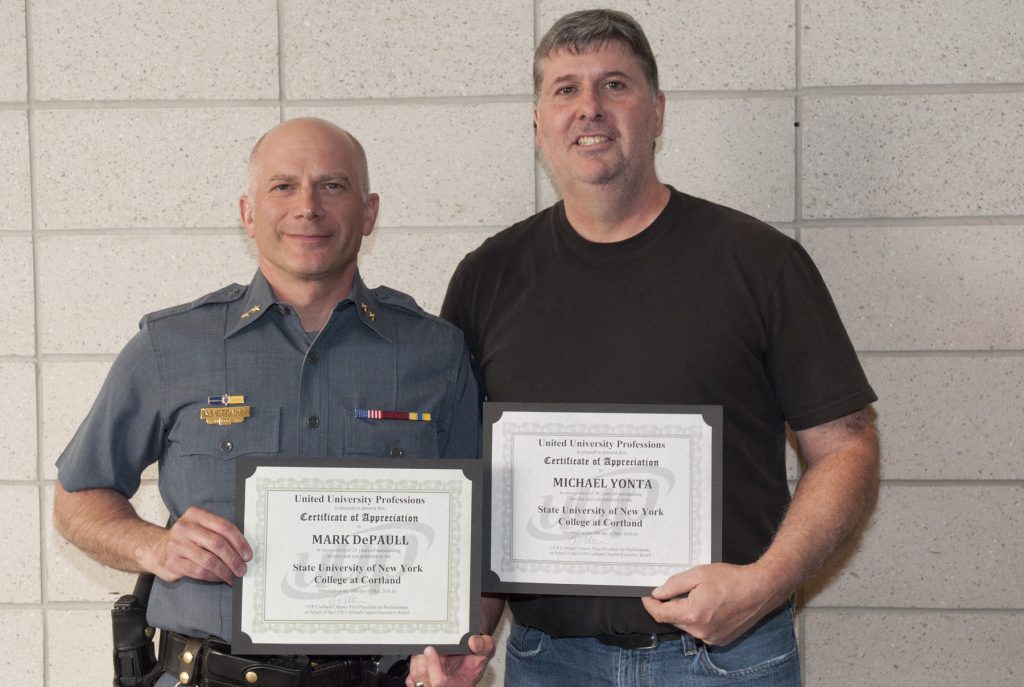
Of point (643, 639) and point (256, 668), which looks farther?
point (643, 639)

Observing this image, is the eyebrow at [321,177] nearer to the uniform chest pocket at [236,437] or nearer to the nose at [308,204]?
the nose at [308,204]

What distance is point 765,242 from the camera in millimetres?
2014

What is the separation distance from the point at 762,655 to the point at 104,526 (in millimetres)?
1300

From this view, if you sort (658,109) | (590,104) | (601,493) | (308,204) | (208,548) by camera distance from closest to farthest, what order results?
(208,548) < (601,493) < (308,204) < (590,104) < (658,109)

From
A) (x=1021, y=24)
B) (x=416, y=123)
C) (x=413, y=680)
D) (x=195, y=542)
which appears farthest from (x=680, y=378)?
(x=1021, y=24)

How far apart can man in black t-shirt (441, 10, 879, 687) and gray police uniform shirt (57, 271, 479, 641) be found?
0.25 meters

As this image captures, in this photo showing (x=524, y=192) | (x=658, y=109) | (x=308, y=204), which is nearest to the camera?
(x=308, y=204)

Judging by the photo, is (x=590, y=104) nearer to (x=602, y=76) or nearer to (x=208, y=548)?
(x=602, y=76)

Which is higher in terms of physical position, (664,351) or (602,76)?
(602,76)

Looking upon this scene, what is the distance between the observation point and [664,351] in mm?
1952

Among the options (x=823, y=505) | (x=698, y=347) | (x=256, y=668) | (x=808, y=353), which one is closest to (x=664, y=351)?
(x=698, y=347)

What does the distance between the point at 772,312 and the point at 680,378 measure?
234 mm

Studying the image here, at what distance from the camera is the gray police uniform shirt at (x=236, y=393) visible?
1857 millimetres

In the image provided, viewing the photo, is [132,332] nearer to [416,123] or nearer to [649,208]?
[416,123]
